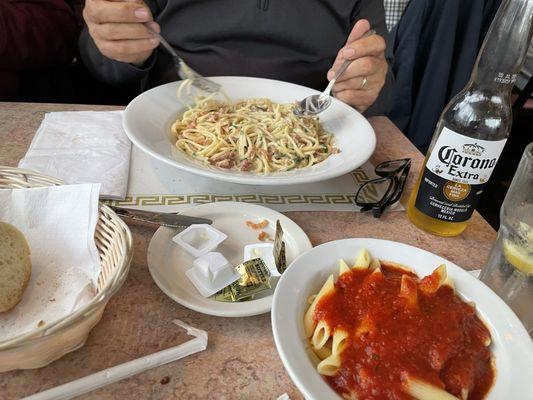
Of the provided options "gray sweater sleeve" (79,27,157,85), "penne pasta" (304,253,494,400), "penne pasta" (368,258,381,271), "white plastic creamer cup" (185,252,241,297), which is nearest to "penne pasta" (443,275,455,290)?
"penne pasta" (304,253,494,400)

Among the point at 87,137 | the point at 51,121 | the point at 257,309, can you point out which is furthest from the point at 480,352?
the point at 51,121

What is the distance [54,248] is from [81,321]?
10.6 inches

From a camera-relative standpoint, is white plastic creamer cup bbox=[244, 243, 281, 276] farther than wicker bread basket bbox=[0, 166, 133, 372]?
Yes

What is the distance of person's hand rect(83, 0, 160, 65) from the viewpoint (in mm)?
1183

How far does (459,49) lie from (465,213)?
163 cm

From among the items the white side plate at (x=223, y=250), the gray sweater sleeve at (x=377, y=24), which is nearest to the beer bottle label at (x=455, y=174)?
the white side plate at (x=223, y=250)

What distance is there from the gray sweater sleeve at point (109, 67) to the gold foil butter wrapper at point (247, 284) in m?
0.97

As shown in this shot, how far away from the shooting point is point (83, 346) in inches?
26.8

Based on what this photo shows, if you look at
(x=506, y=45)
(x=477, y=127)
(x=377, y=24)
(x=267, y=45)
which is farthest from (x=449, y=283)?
(x=377, y=24)

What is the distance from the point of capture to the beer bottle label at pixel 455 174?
876 millimetres

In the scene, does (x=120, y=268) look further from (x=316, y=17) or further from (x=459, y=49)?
(x=459, y=49)

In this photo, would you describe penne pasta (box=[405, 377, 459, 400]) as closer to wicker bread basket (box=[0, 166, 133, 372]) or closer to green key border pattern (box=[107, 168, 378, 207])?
wicker bread basket (box=[0, 166, 133, 372])

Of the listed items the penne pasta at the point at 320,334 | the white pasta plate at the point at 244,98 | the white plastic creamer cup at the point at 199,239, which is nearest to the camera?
the penne pasta at the point at 320,334

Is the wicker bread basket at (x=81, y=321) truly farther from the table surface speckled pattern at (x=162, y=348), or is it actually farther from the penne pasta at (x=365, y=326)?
the penne pasta at (x=365, y=326)
